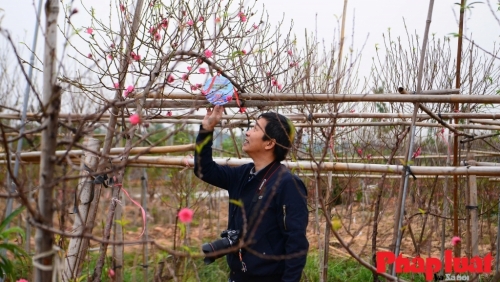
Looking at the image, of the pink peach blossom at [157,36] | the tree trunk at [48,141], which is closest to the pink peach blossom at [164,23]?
the pink peach blossom at [157,36]

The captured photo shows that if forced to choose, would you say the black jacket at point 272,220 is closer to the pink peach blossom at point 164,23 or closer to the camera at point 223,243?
the camera at point 223,243

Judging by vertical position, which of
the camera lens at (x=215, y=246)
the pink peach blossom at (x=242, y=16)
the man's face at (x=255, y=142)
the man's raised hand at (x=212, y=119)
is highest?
the pink peach blossom at (x=242, y=16)

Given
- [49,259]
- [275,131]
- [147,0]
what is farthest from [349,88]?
[49,259]

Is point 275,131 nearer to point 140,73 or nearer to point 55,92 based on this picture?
point 140,73

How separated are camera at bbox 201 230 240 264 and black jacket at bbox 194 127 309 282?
0.17ft

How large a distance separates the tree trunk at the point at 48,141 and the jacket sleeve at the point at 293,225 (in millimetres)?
1012

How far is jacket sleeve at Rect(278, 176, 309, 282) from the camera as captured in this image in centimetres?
226

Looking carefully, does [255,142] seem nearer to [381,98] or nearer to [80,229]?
[381,98]

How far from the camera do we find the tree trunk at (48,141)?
1.42 m

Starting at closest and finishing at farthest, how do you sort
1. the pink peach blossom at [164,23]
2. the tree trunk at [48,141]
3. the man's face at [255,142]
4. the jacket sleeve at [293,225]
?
1. the tree trunk at [48,141]
2. the jacket sleeve at [293,225]
3. the man's face at [255,142]
4. the pink peach blossom at [164,23]

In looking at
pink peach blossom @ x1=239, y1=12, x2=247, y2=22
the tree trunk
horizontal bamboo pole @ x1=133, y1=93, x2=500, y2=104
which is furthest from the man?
pink peach blossom @ x1=239, y1=12, x2=247, y2=22

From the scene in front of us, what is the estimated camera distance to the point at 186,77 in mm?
2975

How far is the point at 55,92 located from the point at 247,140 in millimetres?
1233

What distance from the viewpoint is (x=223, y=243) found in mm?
2338
